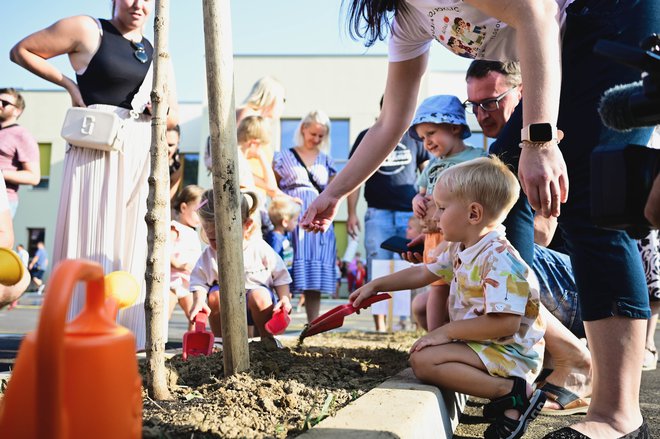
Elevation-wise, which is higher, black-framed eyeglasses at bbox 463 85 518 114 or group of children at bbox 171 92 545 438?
black-framed eyeglasses at bbox 463 85 518 114

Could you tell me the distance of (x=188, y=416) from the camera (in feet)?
5.91

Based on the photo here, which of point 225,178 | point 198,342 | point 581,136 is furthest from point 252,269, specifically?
point 581,136

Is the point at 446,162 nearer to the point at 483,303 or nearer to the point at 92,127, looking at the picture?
the point at 483,303

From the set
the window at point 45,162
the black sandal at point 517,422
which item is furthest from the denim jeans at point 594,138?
the window at point 45,162

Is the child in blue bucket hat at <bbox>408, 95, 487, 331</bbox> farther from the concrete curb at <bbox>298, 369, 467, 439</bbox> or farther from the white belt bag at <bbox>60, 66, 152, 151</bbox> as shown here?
the white belt bag at <bbox>60, 66, 152, 151</bbox>

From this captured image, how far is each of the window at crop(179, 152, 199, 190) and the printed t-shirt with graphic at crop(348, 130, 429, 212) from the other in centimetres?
2477

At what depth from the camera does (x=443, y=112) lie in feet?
13.6

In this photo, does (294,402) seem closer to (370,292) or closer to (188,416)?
(188,416)

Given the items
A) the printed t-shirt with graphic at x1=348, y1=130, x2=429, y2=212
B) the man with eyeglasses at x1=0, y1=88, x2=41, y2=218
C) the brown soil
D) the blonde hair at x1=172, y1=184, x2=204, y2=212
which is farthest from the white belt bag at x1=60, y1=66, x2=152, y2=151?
the printed t-shirt with graphic at x1=348, y1=130, x2=429, y2=212

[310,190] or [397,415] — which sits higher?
[310,190]

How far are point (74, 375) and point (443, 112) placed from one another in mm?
3439

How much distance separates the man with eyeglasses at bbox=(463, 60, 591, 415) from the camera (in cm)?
281

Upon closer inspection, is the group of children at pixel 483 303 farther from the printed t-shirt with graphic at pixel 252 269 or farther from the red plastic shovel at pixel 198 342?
the printed t-shirt with graphic at pixel 252 269

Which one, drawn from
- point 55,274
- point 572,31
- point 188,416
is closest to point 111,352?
point 55,274
